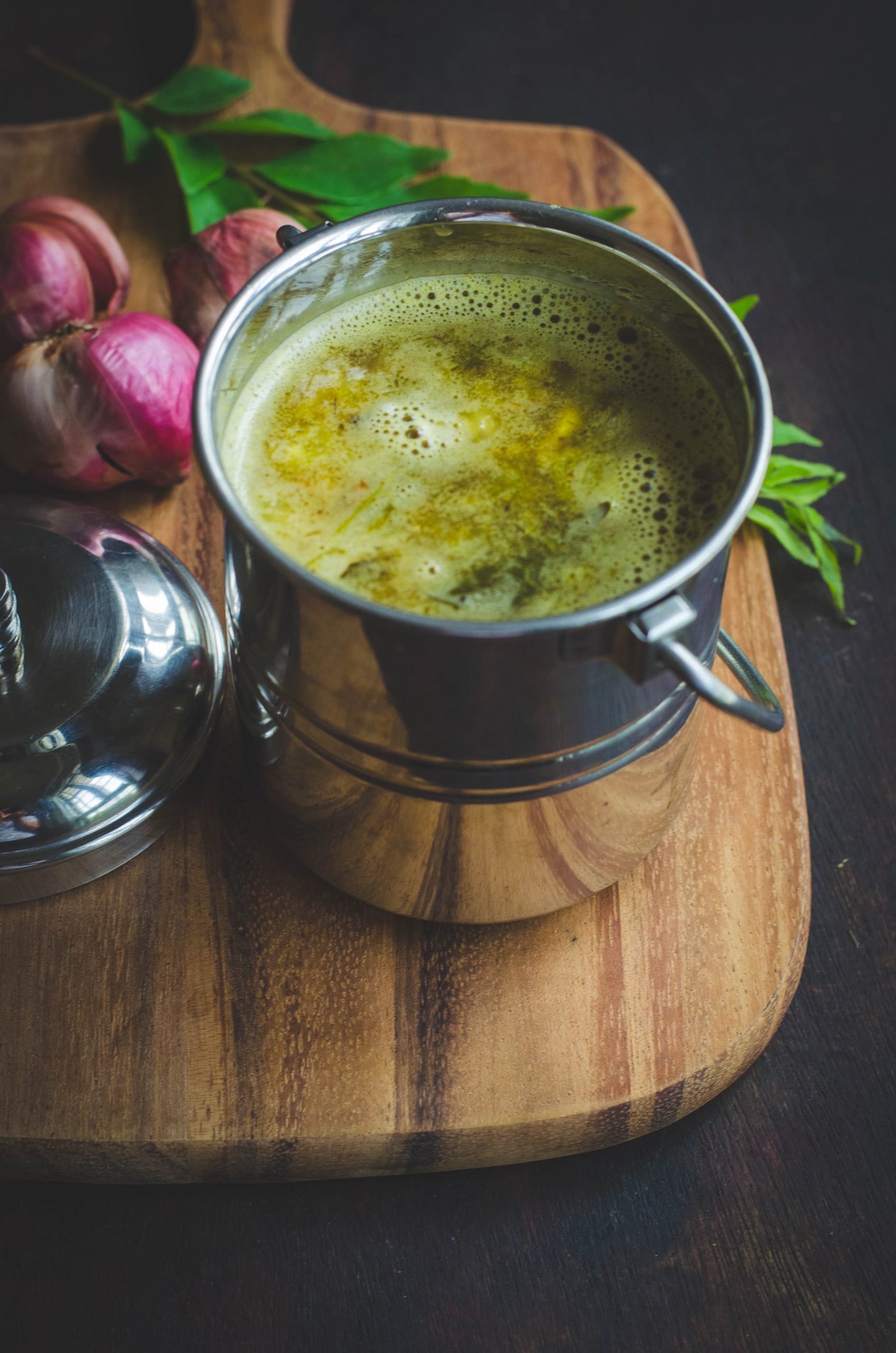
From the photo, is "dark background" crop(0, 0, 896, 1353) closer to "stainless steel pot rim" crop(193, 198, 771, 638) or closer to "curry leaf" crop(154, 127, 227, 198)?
"stainless steel pot rim" crop(193, 198, 771, 638)

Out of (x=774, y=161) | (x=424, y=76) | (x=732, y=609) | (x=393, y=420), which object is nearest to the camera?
(x=393, y=420)

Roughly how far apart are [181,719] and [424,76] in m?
1.33

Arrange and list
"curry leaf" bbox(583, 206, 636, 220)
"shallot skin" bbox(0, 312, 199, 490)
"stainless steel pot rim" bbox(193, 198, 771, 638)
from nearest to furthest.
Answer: "stainless steel pot rim" bbox(193, 198, 771, 638) < "shallot skin" bbox(0, 312, 199, 490) < "curry leaf" bbox(583, 206, 636, 220)

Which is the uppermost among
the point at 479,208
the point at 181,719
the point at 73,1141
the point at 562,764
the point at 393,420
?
the point at 479,208

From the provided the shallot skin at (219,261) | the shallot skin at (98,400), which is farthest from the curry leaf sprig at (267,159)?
the shallot skin at (98,400)

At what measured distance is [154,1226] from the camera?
0.96 m

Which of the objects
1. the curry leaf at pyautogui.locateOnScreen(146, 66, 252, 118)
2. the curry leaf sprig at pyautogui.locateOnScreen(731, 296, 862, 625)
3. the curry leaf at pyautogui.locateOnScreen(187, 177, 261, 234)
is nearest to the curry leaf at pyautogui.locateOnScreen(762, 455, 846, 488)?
the curry leaf sprig at pyautogui.locateOnScreen(731, 296, 862, 625)

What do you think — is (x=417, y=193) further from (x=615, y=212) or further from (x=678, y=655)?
(x=678, y=655)

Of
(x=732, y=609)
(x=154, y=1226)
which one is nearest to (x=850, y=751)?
(x=732, y=609)

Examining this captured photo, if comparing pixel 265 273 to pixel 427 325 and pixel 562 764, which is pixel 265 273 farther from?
pixel 562 764

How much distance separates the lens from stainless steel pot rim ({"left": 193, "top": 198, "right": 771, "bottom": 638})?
654 millimetres

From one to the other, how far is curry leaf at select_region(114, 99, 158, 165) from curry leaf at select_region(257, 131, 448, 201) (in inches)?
5.6

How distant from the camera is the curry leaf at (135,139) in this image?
4.57ft

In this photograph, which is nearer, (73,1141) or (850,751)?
(73,1141)
